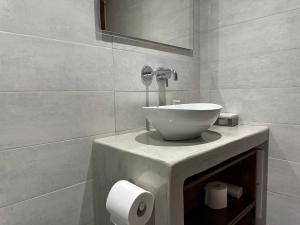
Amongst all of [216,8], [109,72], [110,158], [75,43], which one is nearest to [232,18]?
[216,8]

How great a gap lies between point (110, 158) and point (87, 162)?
0.49 ft

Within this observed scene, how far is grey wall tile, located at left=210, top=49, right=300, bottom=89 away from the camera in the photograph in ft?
3.62

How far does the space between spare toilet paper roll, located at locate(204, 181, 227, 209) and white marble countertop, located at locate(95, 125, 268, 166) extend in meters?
0.37

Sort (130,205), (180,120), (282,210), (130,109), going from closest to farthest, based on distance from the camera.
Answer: (130,205)
(180,120)
(130,109)
(282,210)

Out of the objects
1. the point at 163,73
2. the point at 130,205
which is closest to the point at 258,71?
the point at 163,73

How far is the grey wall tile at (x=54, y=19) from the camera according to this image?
28.8 inches

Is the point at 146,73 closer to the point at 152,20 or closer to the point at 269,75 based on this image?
the point at 152,20

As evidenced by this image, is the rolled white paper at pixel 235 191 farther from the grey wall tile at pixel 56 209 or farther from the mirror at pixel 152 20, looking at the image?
the mirror at pixel 152 20

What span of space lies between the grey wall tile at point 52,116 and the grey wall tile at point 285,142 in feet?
3.00

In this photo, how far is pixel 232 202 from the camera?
1.26 meters

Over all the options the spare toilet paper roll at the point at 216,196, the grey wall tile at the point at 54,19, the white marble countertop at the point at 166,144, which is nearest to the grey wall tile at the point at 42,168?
the white marble countertop at the point at 166,144

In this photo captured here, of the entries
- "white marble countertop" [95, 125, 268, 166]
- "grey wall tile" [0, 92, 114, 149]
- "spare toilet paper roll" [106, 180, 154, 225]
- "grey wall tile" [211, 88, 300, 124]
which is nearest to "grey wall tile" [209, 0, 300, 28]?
"grey wall tile" [211, 88, 300, 124]

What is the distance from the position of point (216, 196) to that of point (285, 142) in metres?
0.49

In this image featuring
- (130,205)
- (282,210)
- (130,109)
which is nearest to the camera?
(130,205)
